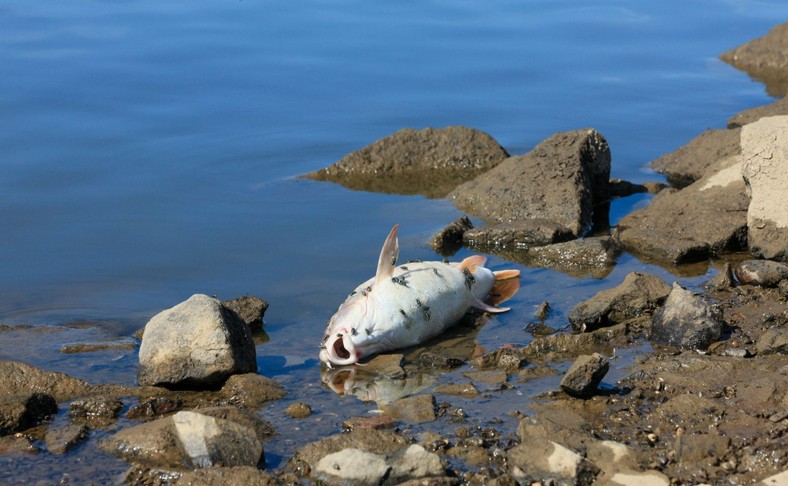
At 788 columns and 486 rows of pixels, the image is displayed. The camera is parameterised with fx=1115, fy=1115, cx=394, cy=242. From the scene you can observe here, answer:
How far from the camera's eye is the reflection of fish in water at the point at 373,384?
8.28m

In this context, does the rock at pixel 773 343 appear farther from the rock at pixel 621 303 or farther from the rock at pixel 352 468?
the rock at pixel 352 468

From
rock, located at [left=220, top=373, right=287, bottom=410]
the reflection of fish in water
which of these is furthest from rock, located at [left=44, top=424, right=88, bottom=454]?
the reflection of fish in water

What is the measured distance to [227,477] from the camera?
261 inches

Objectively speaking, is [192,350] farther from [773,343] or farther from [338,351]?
[773,343]

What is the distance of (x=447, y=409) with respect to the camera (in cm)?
780

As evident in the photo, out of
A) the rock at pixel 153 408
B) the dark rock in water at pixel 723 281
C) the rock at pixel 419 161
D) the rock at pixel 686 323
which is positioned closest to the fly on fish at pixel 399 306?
the rock at pixel 153 408

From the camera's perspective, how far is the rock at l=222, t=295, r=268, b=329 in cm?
971

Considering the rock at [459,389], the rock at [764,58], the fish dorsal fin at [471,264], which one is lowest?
the rock at [459,389]

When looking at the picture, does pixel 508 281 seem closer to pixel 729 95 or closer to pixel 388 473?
pixel 388 473

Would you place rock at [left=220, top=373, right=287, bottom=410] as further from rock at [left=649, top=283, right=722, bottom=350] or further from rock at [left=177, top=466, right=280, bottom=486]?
rock at [left=649, top=283, right=722, bottom=350]

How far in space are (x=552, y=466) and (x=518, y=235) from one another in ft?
17.6

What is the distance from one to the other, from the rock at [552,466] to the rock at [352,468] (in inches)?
32.0

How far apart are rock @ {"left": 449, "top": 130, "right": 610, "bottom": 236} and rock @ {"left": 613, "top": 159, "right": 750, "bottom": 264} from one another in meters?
0.59

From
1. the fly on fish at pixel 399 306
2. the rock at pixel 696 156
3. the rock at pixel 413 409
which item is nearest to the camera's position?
the rock at pixel 413 409
